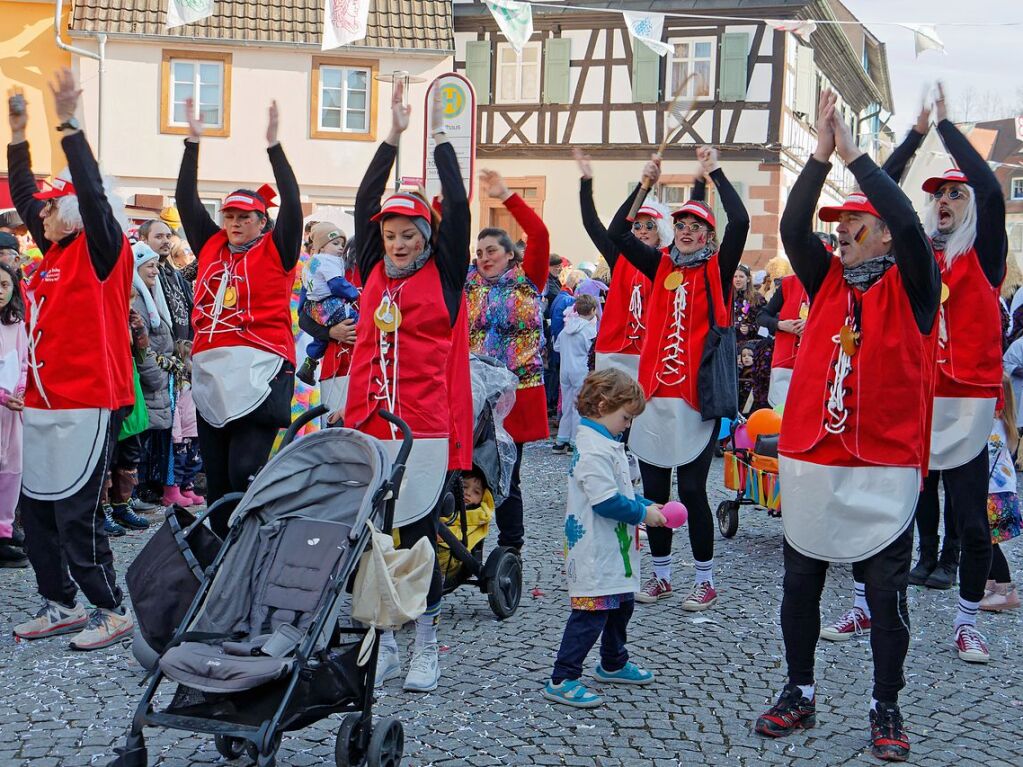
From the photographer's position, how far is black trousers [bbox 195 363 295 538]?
223 inches

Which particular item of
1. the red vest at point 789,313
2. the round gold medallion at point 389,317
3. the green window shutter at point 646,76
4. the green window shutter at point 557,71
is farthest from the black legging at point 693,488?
the green window shutter at point 557,71

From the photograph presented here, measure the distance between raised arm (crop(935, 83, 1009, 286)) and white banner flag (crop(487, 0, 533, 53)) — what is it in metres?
13.8

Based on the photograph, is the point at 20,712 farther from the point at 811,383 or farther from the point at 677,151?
the point at 677,151

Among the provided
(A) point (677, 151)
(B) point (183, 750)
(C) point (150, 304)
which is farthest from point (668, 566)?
(A) point (677, 151)

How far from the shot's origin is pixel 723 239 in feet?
19.3

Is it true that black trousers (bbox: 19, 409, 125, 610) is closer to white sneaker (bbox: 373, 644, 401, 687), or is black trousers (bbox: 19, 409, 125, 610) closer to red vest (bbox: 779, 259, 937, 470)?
white sneaker (bbox: 373, 644, 401, 687)

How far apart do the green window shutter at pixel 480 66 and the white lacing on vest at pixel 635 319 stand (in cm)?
1972

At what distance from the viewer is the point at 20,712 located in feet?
15.0

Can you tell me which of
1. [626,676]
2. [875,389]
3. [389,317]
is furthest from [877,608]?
[389,317]

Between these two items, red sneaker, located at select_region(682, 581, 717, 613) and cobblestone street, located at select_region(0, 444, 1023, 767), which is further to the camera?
red sneaker, located at select_region(682, 581, 717, 613)

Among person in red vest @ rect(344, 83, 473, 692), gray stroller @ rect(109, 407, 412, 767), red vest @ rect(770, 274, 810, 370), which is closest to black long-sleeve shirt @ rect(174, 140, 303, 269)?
person in red vest @ rect(344, 83, 473, 692)

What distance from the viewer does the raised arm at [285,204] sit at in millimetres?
5453

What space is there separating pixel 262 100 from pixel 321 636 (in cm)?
2261

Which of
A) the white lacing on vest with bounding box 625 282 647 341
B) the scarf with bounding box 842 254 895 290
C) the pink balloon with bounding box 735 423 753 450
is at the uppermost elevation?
the scarf with bounding box 842 254 895 290
